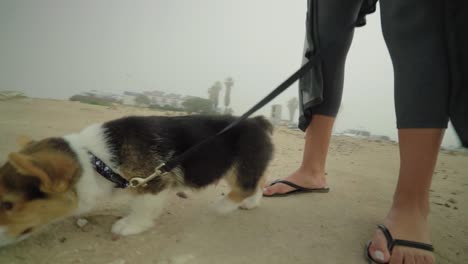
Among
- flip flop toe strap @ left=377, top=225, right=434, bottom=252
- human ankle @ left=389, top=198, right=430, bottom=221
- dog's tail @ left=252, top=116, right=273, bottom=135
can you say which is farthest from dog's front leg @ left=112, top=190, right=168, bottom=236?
human ankle @ left=389, top=198, right=430, bottom=221

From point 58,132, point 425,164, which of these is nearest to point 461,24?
point 425,164

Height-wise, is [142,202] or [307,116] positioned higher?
[307,116]

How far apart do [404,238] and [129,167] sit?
5.58ft

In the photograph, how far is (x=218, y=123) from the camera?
206 centimetres

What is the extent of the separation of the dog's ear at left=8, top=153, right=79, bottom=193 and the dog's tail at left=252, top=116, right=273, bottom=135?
1.35 meters

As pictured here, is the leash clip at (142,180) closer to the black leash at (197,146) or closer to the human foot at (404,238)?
the black leash at (197,146)

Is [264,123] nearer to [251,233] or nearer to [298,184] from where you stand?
[298,184]

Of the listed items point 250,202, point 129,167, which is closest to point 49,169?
point 129,167

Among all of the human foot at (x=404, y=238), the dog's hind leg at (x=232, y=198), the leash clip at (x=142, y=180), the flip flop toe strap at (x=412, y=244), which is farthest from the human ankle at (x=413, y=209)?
the leash clip at (x=142, y=180)

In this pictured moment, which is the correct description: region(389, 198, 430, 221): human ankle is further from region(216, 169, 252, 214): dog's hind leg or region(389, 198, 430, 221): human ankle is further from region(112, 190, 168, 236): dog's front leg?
region(112, 190, 168, 236): dog's front leg

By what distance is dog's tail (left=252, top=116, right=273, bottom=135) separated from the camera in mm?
2268

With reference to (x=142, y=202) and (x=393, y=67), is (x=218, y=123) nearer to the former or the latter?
(x=142, y=202)

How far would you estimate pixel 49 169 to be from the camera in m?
1.35

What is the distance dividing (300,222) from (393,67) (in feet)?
4.00
